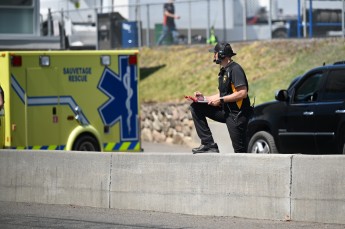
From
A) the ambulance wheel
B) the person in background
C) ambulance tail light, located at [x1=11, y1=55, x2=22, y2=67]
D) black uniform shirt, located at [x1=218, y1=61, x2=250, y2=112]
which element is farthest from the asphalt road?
the person in background

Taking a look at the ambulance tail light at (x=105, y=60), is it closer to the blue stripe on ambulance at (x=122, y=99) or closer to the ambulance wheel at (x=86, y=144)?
the blue stripe on ambulance at (x=122, y=99)

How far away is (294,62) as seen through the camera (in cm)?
2552

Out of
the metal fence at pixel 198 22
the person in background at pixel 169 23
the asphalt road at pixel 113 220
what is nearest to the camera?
the asphalt road at pixel 113 220

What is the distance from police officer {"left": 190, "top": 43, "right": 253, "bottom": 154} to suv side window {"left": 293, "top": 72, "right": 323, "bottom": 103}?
10.0ft

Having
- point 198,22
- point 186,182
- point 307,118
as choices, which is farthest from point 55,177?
point 198,22

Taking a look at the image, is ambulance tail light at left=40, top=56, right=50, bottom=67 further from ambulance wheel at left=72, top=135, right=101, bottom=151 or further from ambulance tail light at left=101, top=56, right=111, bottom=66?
ambulance wheel at left=72, top=135, right=101, bottom=151

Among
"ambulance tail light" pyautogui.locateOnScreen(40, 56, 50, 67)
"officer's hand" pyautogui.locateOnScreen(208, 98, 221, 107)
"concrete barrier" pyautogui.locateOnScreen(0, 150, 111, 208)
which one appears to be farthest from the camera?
"ambulance tail light" pyautogui.locateOnScreen(40, 56, 50, 67)

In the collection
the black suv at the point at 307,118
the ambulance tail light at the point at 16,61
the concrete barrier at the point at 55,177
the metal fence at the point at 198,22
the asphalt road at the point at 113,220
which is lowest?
the asphalt road at the point at 113,220

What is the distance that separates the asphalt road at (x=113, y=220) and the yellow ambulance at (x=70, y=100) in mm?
4627

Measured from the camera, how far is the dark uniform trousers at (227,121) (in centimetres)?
1239

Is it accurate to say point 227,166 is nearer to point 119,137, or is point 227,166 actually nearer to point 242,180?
point 242,180

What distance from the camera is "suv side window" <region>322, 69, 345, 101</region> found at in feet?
48.2

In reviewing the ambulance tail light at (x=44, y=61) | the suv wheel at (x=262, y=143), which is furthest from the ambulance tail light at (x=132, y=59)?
the suv wheel at (x=262, y=143)

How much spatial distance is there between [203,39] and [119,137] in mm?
12792
